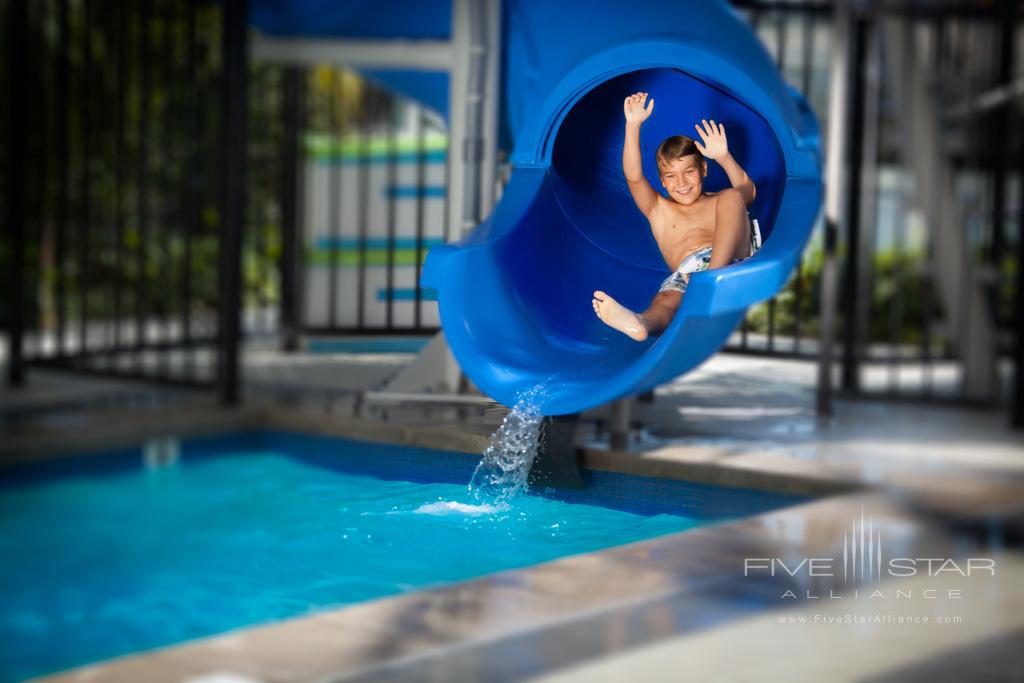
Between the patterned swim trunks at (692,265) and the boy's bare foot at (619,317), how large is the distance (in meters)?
0.03

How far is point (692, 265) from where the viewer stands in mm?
607

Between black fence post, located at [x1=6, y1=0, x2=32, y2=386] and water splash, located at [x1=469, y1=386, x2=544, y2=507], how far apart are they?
427 centimetres

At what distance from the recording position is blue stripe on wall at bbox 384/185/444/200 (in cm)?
80

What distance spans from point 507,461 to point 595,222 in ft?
0.57

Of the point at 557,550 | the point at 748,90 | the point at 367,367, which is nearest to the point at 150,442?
the point at 367,367

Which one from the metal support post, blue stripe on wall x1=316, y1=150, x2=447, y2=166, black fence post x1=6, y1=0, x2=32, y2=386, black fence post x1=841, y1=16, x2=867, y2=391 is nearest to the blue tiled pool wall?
blue stripe on wall x1=316, y1=150, x2=447, y2=166

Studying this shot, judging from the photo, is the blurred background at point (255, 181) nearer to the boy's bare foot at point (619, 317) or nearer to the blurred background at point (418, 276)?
the blurred background at point (418, 276)

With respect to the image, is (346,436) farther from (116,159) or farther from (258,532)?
(116,159)

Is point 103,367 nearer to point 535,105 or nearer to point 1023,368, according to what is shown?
point 1023,368

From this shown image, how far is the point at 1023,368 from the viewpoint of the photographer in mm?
3867

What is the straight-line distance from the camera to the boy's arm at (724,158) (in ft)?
2.02

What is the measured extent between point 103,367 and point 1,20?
251cm

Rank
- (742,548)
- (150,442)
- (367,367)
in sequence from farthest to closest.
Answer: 1. (150,442)
2. (742,548)
3. (367,367)

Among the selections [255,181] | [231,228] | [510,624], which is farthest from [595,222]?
[255,181]
